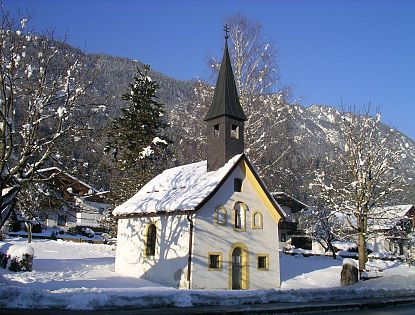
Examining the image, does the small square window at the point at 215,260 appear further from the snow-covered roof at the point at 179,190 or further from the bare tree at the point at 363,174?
the bare tree at the point at 363,174

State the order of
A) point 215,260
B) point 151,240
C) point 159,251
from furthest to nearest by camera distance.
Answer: point 151,240 → point 159,251 → point 215,260

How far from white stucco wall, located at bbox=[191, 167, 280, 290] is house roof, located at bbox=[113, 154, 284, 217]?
0.58m

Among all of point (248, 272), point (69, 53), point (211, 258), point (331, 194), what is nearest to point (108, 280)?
point (211, 258)

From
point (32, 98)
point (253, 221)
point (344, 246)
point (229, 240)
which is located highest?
point (32, 98)

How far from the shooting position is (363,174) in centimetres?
2984

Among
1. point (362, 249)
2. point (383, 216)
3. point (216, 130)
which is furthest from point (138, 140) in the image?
point (383, 216)

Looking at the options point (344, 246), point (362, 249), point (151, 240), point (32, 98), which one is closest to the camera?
point (32, 98)

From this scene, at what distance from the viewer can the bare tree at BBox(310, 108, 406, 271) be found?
29.5 meters

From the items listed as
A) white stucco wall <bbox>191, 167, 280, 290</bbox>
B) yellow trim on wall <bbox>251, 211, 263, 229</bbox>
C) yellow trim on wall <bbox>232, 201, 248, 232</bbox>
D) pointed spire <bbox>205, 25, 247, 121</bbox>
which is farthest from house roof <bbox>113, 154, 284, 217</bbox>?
pointed spire <bbox>205, 25, 247, 121</bbox>

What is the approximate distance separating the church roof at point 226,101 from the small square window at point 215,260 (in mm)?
7956

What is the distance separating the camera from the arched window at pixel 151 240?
78.8 feet

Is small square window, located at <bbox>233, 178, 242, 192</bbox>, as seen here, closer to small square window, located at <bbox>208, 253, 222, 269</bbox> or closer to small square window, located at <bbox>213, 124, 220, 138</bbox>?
small square window, located at <bbox>213, 124, 220, 138</bbox>

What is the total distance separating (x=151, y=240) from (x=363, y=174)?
1520 cm

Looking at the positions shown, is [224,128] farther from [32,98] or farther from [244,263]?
[32,98]
